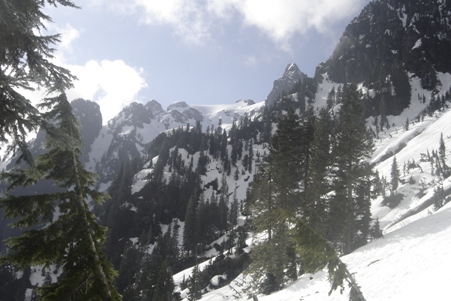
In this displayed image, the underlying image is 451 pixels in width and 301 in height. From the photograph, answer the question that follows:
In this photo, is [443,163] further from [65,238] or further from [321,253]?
[65,238]

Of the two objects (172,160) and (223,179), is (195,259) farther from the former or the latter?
(172,160)

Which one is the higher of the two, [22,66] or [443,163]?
[22,66]

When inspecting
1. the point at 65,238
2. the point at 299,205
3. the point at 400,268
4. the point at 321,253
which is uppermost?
the point at 65,238

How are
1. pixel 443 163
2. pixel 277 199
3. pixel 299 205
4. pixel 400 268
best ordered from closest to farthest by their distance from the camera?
pixel 400 268
pixel 277 199
pixel 299 205
pixel 443 163

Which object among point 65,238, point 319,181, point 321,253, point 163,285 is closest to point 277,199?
point 319,181

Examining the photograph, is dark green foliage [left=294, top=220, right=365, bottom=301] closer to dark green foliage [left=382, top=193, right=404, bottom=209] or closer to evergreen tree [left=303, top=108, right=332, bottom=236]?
evergreen tree [left=303, top=108, right=332, bottom=236]

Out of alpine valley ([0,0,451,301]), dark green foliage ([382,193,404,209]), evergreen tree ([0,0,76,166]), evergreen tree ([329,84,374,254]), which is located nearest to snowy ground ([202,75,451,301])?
alpine valley ([0,0,451,301])

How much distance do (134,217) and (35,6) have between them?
113295mm

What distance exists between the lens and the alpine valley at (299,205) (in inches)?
625

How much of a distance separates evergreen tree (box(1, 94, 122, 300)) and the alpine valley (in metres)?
1.49

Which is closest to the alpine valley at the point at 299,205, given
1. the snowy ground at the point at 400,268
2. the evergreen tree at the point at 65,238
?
the snowy ground at the point at 400,268

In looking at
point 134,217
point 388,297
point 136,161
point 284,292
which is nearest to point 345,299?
point 388,297

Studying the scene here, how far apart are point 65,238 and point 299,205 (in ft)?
61.5

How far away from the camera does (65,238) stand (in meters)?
6.89
